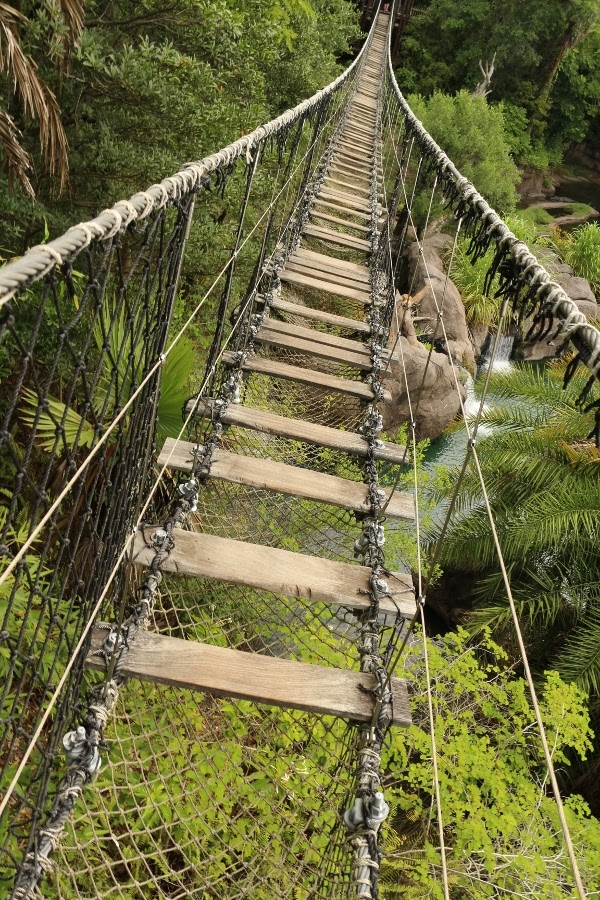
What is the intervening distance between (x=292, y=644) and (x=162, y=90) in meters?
2.59

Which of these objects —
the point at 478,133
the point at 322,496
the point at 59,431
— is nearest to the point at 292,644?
the point at 322,496

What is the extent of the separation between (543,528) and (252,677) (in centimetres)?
322

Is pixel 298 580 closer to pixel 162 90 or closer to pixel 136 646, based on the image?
pixel 136 646

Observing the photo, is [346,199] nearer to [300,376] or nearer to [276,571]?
[300,376]

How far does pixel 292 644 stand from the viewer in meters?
3.20

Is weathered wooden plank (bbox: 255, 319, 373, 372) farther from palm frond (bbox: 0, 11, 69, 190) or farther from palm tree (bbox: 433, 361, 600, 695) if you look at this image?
palm tree (bbox: 433, 361, 600, 695)

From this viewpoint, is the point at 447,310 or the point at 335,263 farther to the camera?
the point at 447,310

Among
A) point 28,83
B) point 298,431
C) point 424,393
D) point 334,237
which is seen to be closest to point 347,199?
point 334,237

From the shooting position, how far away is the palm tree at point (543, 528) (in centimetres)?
414

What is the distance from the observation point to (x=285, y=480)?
200 cm

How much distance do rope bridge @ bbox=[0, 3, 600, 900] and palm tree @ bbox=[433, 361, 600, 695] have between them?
141 centimetres

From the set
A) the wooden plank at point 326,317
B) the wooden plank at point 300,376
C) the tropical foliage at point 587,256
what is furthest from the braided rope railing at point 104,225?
the tropical foliage at point 587,256

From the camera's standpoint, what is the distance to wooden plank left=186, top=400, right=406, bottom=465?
2.17 meters

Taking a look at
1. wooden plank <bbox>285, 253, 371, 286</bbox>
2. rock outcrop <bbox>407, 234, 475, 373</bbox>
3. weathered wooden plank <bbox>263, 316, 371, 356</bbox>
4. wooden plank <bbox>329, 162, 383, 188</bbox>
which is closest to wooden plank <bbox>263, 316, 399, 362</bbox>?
weathered wooden plank <bbox>263, 316, 371, 356</bbox>
